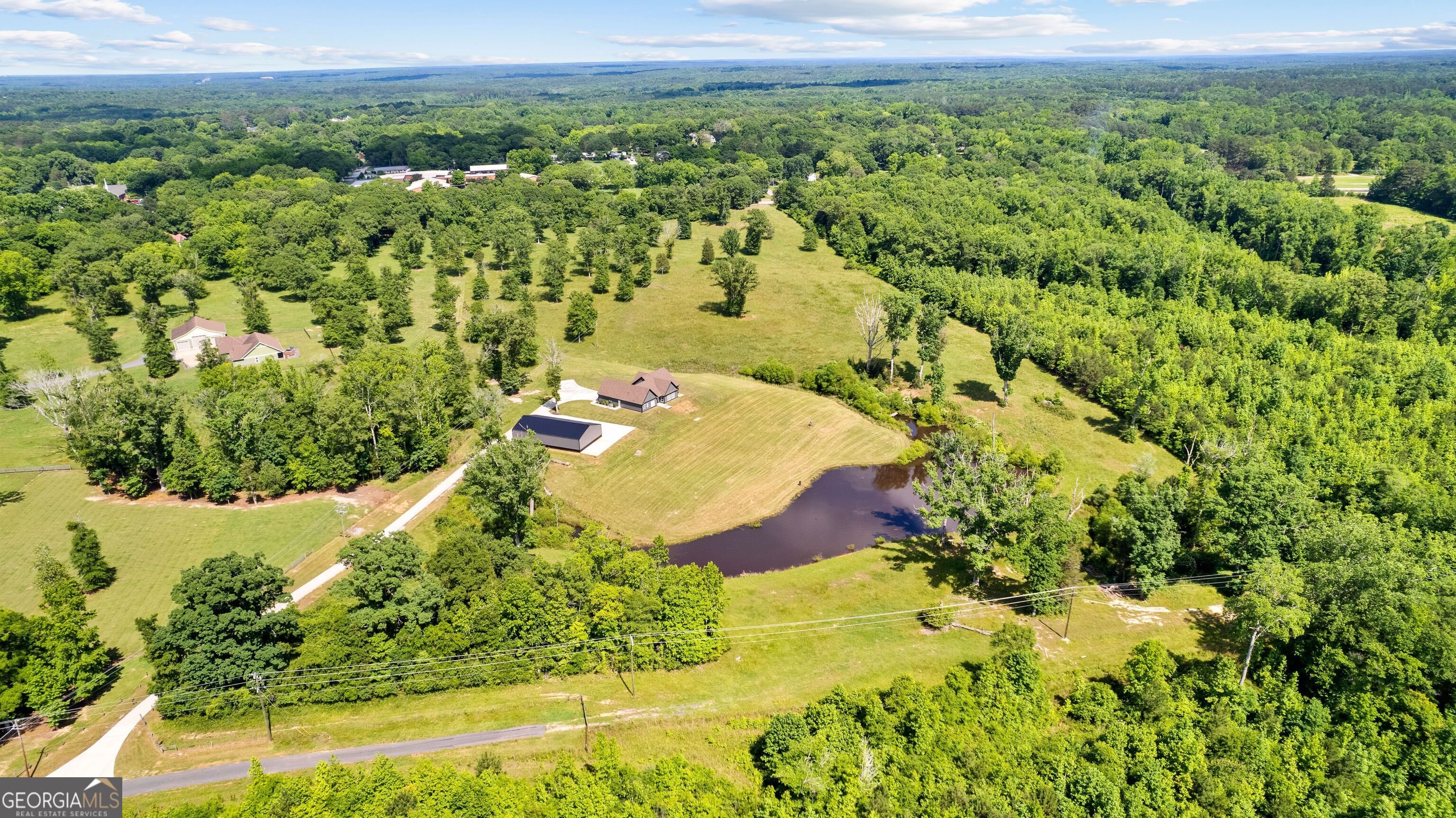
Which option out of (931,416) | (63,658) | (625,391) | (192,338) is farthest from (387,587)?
(192,338)

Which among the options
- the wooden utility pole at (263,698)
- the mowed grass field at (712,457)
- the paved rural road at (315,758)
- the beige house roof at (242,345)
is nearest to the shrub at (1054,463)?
the mowed grass field at (712,457)

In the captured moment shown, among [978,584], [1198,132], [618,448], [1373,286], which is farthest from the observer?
[1198,132]

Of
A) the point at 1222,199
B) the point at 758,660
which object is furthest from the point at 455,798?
the point at 1222,199

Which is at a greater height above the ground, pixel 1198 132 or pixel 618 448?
pixel 1198 132

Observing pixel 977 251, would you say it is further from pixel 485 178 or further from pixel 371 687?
pixel 485 178

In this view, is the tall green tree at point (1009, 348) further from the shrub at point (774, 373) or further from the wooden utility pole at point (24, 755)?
the wooden utility pole at point (24, 755)

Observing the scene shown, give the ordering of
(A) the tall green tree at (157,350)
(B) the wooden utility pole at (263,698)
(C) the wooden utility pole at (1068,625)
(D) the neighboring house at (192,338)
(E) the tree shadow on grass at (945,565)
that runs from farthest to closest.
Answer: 1. (D) the neighboring house at (192,338)
2. (A) the tall green tree at (157,350)
3. (E) the tree shadow on grass at (945,565)
4. (C) the wooden utility pole at (1068,625)
5. (B) the wooden utility pole at (263,698)

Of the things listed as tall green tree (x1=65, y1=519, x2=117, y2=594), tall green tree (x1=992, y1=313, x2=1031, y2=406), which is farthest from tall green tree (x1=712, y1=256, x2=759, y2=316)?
tall green tree (x1=65, y1=519, x2=117, y2=594)

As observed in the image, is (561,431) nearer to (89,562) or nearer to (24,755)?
(89,562)
